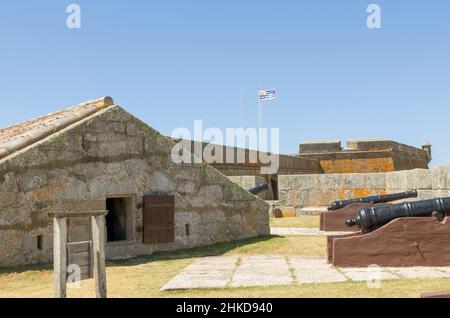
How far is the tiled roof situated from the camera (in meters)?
8.57

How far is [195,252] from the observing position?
10.4 metres

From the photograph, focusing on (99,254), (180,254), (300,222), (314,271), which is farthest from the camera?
(300,222)

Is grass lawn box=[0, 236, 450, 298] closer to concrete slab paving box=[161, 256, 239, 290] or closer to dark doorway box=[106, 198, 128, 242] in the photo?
concrete slab paving box=[161, 256, 239, 290]

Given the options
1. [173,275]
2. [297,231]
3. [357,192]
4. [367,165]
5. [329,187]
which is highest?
[367,165]

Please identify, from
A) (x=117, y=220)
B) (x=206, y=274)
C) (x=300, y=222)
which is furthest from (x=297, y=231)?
(x=206, y=274)

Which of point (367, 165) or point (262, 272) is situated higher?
point (367, 165)

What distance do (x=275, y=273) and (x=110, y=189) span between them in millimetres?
3941

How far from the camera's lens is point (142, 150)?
10.3 metres

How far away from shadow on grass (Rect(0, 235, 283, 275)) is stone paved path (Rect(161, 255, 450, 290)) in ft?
4.00

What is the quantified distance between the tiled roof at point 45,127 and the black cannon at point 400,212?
17.9 feet

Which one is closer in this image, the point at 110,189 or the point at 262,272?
the point at 262,272

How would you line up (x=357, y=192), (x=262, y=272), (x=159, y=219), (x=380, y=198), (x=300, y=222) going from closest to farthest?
(x=262, y=272), (x=159, y=219), (x=380, y=198), (x=300, y=222), (x=357, y=192)

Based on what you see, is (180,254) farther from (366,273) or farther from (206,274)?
(366,273)
